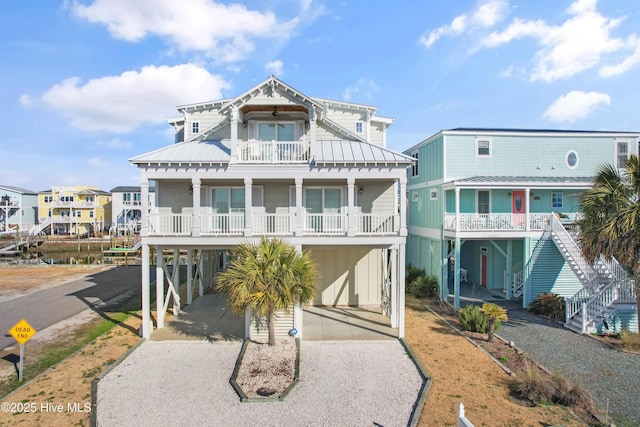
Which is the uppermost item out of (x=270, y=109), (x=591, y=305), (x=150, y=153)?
(x=270, y=109)

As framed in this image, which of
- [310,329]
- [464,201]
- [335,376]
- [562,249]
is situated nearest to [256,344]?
[310,329]

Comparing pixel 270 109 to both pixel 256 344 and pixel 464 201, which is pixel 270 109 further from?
pixel 464 201

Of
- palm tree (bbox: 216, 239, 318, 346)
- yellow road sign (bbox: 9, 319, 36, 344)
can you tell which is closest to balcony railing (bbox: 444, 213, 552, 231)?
palm tree (bbox: 216, 239, 318, 346)

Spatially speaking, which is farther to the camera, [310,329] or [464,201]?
[464,201]

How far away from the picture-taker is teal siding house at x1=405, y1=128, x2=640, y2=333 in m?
17.7

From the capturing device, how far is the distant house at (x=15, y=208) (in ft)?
187

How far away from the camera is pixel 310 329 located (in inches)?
547

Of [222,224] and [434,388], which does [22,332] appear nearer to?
[222,224]

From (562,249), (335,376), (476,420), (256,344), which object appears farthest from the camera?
(562,249)

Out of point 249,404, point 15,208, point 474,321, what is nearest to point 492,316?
point 474,321

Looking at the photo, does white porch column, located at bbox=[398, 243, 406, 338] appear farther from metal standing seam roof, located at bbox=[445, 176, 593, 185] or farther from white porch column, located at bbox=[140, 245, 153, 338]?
white porch column, located at bbox=[140, 245, 153, 338]

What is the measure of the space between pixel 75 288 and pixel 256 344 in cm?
1655

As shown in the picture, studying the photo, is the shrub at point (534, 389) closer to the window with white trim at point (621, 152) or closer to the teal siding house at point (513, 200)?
the teal siding house at point (513, 200)

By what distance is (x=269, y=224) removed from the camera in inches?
607
